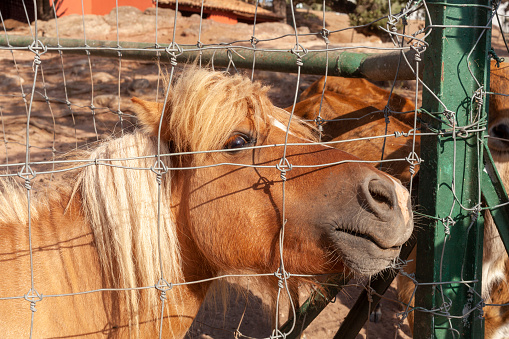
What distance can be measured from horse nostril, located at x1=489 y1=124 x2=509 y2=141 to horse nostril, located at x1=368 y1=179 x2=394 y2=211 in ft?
5.88

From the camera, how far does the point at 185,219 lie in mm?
1779

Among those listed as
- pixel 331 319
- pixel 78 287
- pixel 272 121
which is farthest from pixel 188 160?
pixel 331 319

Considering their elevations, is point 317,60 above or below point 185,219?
above

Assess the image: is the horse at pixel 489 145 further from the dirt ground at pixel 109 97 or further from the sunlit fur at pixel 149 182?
the dirt ground at pixel 109 97

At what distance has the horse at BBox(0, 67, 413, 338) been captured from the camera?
159 cm

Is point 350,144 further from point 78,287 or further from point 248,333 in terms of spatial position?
point 78,287

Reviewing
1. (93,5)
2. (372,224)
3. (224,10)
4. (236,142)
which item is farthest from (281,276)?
(224,10)

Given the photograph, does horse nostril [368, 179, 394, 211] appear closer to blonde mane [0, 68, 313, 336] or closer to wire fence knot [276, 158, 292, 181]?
wire fence knot [276, 158, 292, 181]

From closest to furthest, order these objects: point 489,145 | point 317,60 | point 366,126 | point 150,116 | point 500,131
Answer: point 150,116
point 317,60
point 489,145
point 500,131
point 366,126

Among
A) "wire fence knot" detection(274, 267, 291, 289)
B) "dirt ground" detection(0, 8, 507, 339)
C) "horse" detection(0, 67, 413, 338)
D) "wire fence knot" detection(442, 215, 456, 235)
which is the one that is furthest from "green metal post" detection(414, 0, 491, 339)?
"dirt ground" detection(0, 8, 507, 339)

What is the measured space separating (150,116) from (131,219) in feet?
1.42

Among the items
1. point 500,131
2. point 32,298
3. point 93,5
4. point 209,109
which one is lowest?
point 32,298

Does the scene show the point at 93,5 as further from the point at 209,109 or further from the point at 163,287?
the point at 163,287

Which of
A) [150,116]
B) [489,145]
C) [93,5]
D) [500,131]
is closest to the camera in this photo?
[150,116]
